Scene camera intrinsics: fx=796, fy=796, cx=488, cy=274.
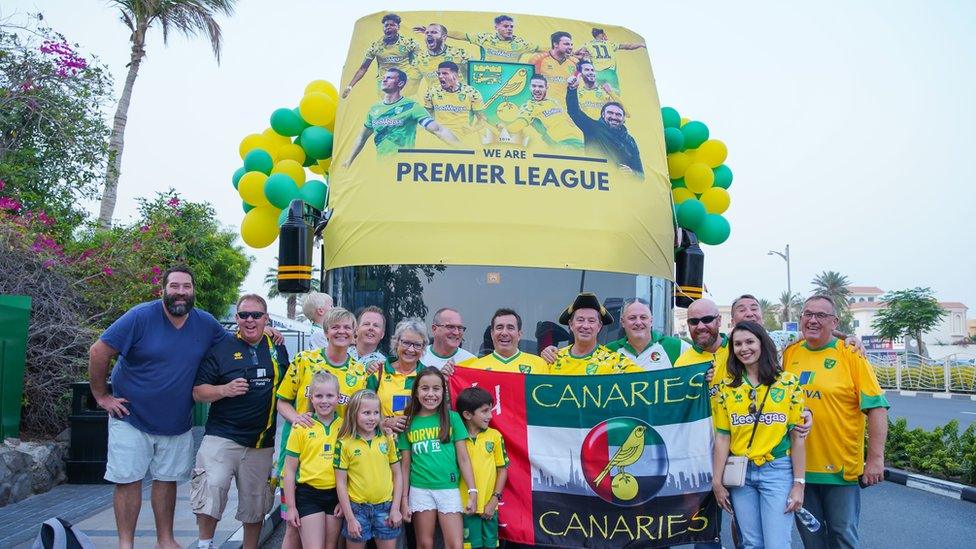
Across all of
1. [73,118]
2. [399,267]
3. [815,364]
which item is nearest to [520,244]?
[399,267]

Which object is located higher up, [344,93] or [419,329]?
[344,93]

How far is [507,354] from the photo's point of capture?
4898 mm

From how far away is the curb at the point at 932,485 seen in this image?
8.33m

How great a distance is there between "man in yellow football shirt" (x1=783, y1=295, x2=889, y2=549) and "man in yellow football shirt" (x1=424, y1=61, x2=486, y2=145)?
267 centimetres

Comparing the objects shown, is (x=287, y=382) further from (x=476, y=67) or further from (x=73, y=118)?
(x=73, y=118)

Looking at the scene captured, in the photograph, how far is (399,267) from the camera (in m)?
5.41

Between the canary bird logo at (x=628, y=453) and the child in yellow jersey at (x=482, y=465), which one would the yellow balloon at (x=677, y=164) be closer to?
the canary bird logo at (x=628, y=453)

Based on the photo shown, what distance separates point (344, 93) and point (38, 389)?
18.1ft

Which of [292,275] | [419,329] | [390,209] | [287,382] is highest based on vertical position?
[390,209]

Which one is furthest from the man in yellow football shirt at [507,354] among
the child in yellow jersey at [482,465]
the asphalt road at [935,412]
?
the asphalt road at [935,412]

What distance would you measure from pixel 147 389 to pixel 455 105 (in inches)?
115

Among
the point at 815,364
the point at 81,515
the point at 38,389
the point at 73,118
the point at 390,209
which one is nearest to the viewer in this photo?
the point at 815,364

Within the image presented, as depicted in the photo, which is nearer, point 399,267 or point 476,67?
point 399,267

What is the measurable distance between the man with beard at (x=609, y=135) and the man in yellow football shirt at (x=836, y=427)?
73.5 inches
